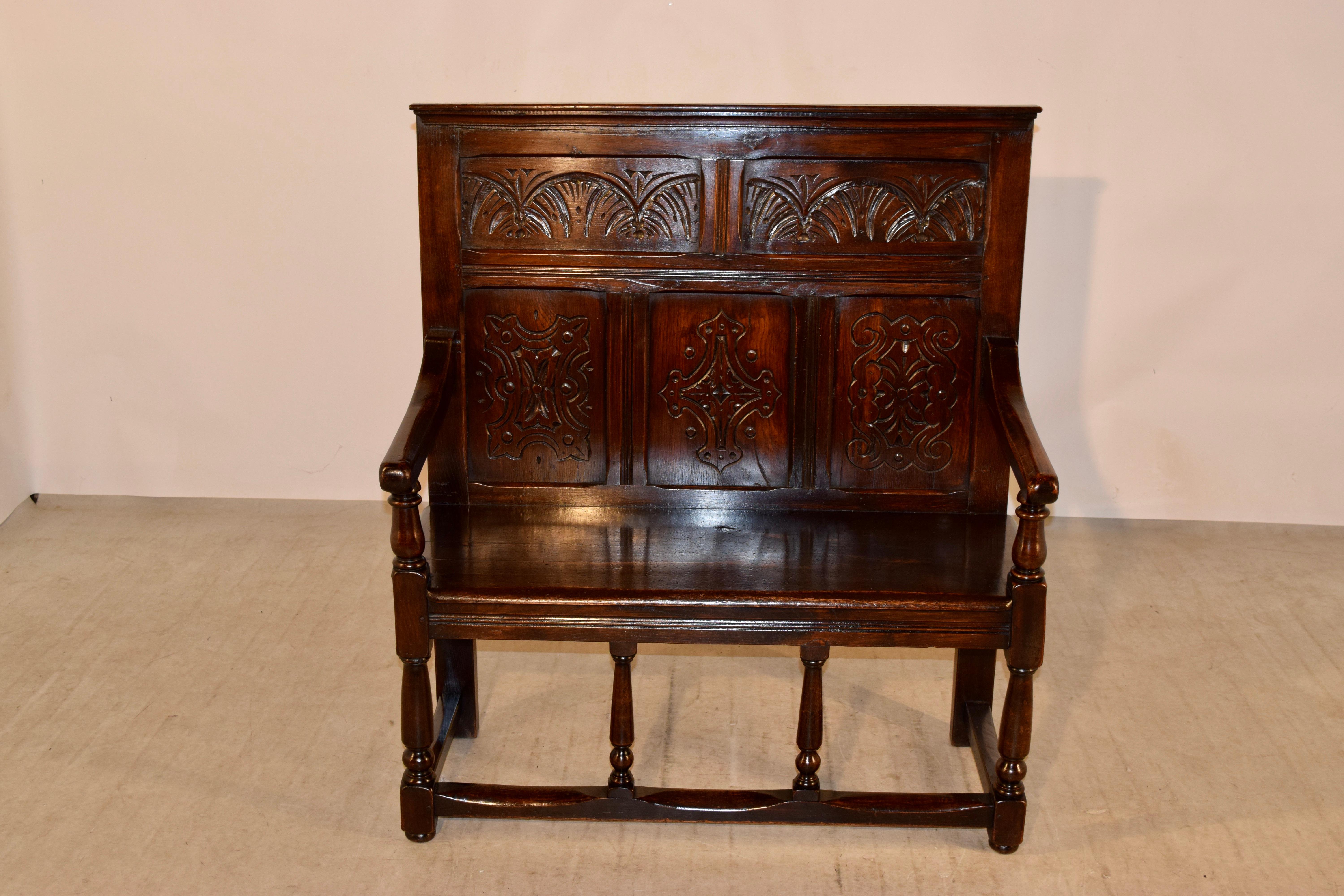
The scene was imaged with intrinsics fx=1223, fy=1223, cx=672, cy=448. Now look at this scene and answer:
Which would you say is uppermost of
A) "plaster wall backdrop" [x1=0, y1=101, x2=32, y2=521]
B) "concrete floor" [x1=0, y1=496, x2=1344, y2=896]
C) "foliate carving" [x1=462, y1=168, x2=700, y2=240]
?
"foliate carving" [x1=462, y1=168, x2=700, y2=240]

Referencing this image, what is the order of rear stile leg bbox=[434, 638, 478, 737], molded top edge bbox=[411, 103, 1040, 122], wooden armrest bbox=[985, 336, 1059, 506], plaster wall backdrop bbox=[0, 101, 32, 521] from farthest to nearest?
plaster wall backdrop bbox=[0, 101, 32, 521] → rear stile leg bbox=[434, 638, 478, 737] → molded top edge bbox=[411, 103, 1040, 122] → wooden armrest bbox=[985, 336, 1059, 506]

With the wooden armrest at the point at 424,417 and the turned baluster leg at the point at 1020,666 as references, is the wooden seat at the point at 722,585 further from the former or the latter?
the wooden armrest at the point at 424,417

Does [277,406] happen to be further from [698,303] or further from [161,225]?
[698,303]

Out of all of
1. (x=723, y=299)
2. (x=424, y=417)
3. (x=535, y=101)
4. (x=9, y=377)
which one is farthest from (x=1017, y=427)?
(x=9, y=377)

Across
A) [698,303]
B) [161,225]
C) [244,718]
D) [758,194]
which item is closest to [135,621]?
[244,718]

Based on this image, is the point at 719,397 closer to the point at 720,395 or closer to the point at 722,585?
the point at 720,395

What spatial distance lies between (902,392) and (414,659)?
1193 millimetres

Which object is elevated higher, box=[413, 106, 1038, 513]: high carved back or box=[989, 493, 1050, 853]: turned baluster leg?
box=[413, 106, 1038, 513]: high carved back

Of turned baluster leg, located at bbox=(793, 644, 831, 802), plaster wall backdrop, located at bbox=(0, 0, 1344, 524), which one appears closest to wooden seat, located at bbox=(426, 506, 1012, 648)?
turned baluster leg, located at bbox=(793, 644, 831, 802)

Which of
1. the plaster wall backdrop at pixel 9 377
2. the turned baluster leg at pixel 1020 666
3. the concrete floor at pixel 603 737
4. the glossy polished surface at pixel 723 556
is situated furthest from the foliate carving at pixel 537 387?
the plaster wall backdrop at pixel 9 377

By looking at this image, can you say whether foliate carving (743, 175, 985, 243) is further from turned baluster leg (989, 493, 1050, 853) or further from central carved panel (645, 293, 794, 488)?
turned baluster leg (989, 493, 1050, 853)

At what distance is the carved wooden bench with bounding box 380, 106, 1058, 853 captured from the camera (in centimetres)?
242

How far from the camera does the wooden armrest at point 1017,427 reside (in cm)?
221

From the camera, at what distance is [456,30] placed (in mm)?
3980
